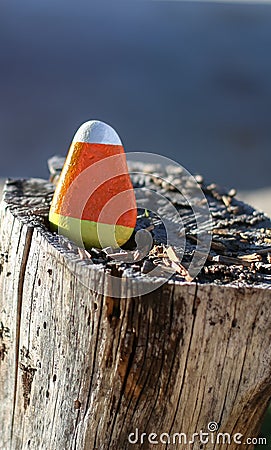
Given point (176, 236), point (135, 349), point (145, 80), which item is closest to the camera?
point (135, 349)

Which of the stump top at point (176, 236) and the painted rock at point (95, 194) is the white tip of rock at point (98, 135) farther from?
the stump top at point (176, 236)

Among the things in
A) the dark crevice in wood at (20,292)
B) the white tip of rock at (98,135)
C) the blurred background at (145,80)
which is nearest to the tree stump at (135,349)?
the dark crevice in wood at (20,292)

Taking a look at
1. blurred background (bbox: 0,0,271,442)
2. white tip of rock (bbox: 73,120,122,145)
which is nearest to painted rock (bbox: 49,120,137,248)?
white tip of rock (bbox: 73,120,122,145)

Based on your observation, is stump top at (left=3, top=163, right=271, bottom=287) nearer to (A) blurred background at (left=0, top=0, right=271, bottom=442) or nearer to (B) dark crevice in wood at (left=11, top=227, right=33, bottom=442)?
(B) dark crevice in wood at (left=11, top=227, right=33, bottom=442)

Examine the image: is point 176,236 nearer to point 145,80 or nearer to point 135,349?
point 135,349

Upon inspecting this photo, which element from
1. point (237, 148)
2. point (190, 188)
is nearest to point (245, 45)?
point (237, 148)

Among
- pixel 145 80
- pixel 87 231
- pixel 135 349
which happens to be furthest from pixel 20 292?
pixel 145 80
